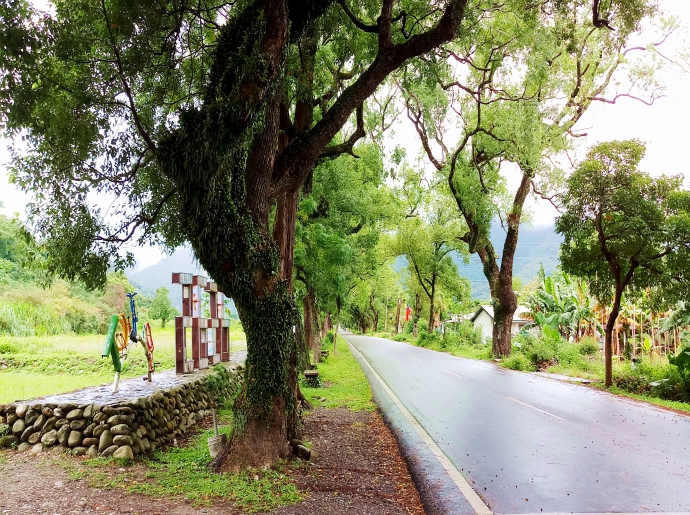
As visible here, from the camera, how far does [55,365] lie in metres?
16.4

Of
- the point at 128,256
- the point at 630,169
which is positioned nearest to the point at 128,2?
the point at 128,256

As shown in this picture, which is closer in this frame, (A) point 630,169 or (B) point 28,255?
(B) point 28,255

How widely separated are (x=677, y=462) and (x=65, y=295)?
35393 millimetres

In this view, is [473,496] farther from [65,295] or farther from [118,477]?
[65,295]

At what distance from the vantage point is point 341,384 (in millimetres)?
17031

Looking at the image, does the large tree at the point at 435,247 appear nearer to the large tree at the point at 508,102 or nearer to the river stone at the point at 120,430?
the large tree at the point at 508,102

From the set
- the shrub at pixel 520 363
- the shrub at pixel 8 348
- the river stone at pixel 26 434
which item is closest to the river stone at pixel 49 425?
the river stone at pixel 26 434

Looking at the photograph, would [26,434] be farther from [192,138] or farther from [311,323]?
[311,323]

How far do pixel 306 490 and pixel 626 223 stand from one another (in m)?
12.8

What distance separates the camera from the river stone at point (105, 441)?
24.3 ft

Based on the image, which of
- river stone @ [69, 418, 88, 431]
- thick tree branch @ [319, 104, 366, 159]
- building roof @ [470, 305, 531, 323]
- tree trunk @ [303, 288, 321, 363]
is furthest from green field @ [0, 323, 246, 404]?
building roof @ [470, 305, 531, 323]

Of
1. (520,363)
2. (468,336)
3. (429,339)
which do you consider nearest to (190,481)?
(520,363)

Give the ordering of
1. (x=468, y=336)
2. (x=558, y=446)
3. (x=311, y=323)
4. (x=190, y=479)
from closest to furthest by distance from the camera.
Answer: (x=190, y=479), (x=558, y=446), (x=311, y=323), (x=468, y=336)

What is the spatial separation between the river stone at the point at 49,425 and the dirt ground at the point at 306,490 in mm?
465
